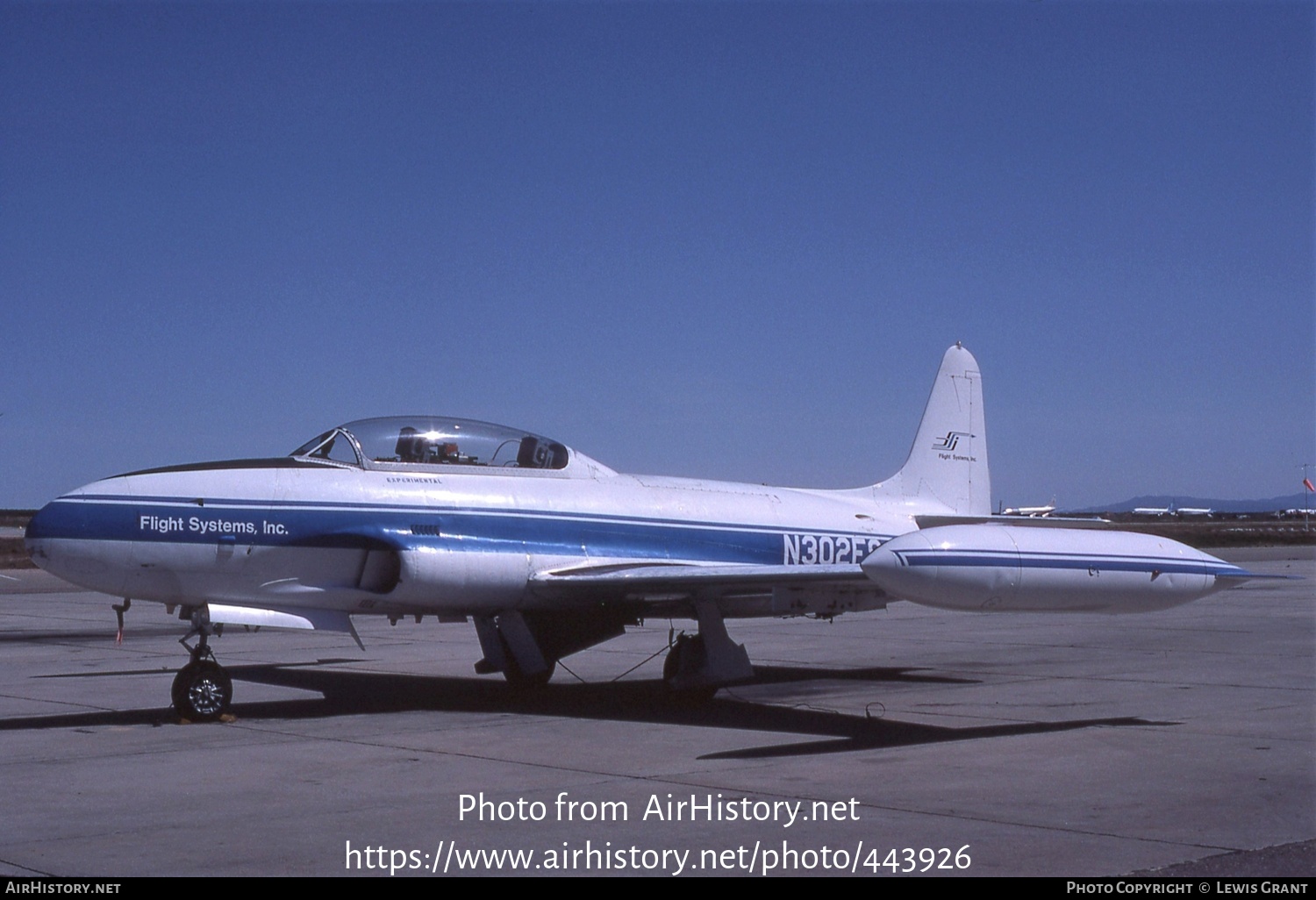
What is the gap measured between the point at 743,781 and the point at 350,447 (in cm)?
580

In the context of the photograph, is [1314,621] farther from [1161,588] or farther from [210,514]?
[210,514]

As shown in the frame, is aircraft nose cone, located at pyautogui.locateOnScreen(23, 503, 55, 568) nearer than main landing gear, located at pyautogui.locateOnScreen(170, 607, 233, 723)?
Yes

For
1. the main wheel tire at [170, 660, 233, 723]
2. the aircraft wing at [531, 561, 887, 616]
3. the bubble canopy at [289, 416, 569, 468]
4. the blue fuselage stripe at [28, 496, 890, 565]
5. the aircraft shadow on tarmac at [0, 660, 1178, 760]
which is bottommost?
the aircraft shadow on tarmac at [0, 660, 1178, 760]

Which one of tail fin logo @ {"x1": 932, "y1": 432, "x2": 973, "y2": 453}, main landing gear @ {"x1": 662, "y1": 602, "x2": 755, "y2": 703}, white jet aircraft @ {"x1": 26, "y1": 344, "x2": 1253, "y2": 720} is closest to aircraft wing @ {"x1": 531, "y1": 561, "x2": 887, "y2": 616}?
white jet aircraft @ {"x1": 26, "y1": 344, "x2": 1253, "y2": 720}

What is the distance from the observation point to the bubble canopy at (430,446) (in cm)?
1289

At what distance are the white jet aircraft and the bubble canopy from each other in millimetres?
20

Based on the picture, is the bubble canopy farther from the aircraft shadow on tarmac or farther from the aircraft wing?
the aircraft shadow on tarmac

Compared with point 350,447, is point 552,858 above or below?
below

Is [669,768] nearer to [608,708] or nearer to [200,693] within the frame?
[608,708]

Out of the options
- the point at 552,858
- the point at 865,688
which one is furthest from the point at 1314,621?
the point at 552,858

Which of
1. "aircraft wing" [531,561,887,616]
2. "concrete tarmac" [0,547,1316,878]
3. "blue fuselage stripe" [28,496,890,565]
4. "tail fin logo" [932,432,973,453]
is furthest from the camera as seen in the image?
"tail fin logo" [932,432,973,453]

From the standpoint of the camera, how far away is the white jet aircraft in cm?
1106

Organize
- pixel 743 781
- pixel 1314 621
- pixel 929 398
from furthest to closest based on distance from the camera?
pixel 1314 621
pixel 929 398
pixel 743 781

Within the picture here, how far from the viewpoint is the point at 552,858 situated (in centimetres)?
669
